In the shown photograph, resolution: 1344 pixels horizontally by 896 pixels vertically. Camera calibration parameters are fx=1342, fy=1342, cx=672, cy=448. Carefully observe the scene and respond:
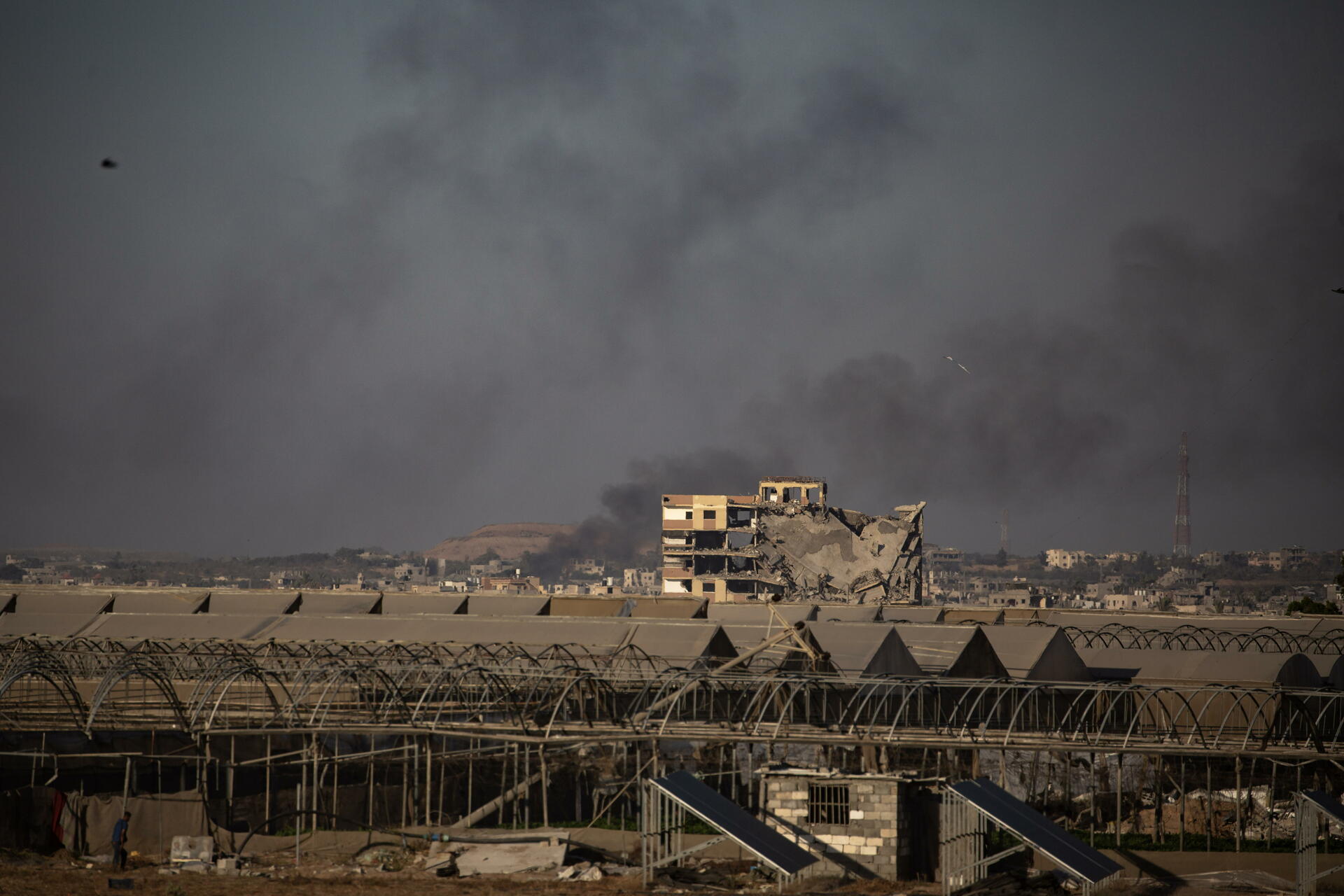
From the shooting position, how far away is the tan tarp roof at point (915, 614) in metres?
60.4

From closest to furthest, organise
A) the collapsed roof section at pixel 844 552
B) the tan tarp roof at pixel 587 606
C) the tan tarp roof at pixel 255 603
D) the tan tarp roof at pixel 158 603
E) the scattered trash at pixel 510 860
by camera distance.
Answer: the scattered trash at pixel 510 860 → the tan tarp roof at pixel 158 603 → the tan tarp roof at pixel 255 603 → the tan tarp roof at pixel 587 606 → the collapsed roof section at pixel 844 552

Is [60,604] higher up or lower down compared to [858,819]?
higher up

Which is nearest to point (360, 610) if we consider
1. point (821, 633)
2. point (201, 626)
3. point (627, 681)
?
point (201, 626)

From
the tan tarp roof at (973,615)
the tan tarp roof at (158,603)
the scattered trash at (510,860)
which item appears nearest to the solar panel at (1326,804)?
the scattered trash at (510,860)

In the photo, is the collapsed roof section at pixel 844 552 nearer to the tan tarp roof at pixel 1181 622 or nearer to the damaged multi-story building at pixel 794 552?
the damaged multi-story building at pixel 794 552

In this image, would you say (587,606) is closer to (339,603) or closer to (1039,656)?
(339,603)

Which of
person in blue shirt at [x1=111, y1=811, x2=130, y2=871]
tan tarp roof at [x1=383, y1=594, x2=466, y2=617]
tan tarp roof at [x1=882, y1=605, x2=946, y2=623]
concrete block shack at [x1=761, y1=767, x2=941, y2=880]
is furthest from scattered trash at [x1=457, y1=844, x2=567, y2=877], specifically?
tan tarp roof at [x1=882, y1=605, x2=946, y2=623]

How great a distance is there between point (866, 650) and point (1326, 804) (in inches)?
A: 603

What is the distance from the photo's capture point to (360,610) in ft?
187

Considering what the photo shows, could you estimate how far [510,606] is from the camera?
62031mm

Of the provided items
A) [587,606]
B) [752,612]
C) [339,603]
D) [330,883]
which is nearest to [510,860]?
[330,883]

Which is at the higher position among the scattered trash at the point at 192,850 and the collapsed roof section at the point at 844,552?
the collapsed roof section at the point at 844,552

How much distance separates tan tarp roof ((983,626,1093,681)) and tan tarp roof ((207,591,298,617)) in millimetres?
29463

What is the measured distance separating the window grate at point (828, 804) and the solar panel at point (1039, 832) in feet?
6.57
